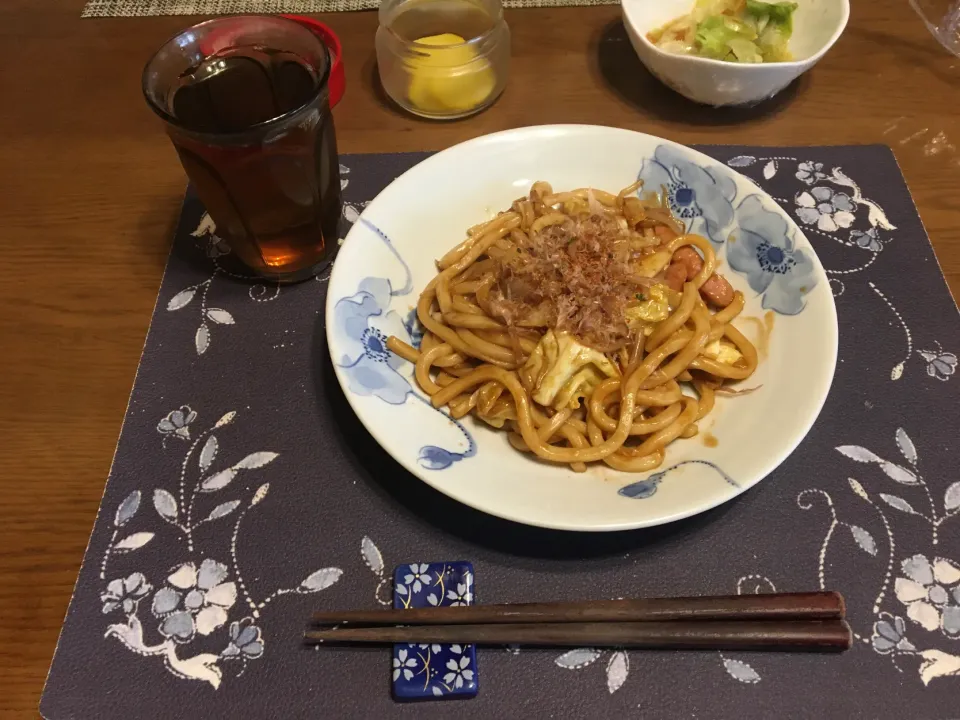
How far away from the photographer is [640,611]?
1.25 metres

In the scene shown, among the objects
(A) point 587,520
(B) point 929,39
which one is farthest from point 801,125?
(A) point 587,520

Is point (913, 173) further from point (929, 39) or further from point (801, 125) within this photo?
point (929, 39)

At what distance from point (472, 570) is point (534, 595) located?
0.14 m

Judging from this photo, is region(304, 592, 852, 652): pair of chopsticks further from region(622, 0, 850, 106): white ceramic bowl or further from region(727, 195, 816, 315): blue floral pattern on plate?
region(622, 0, 850, 106): white ceramic bowl

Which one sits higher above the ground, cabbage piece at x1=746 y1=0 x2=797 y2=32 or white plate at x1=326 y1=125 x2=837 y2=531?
cabbage piece at x1=746 y1=0 x2=797 y2=32

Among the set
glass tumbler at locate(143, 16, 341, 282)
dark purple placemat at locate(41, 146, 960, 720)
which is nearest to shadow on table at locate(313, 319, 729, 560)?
dark purple placemat at locate(41, 146, 960, 720)

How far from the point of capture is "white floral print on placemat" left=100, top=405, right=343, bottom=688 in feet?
4.30

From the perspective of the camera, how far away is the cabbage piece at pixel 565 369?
5.10 ft

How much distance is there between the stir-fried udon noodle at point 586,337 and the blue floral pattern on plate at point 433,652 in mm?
326

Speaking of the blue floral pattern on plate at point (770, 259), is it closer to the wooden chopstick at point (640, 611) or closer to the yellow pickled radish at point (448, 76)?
the wooden chopstick at point (640, 611)

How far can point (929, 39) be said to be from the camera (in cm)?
261

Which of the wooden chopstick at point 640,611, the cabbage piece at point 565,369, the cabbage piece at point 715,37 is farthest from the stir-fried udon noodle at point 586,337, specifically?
the cabbage piece at point 715,37

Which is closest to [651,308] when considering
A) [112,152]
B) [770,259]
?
[770,259]

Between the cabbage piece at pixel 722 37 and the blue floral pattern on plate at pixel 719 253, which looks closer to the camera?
the blue floral pattern on plate at pixel 719 253
